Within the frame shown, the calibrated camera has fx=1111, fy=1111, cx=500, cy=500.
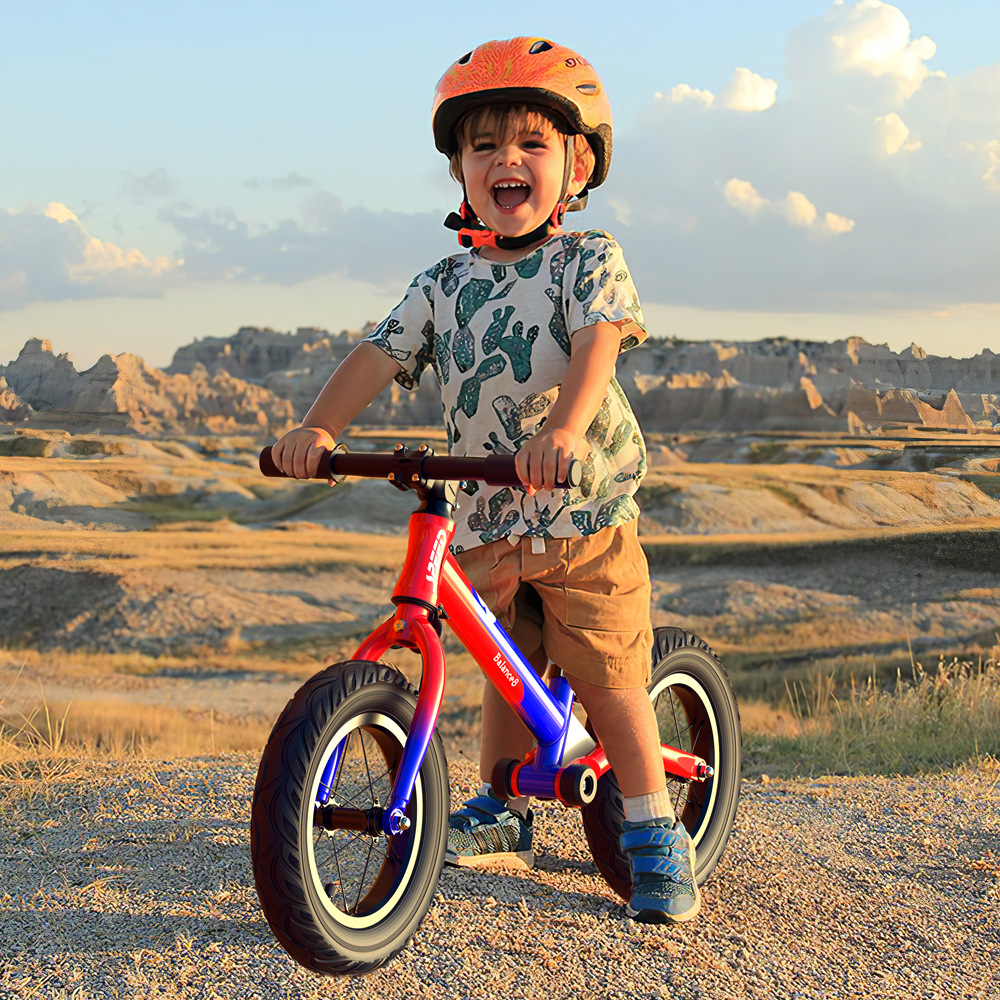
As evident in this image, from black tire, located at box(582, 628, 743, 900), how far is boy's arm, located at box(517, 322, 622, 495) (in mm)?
1005

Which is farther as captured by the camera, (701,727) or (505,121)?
(701,727)

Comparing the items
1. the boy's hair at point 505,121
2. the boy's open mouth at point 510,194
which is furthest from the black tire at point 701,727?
the boy's hair at point 505,121

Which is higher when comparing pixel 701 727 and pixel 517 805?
pixel 701 727

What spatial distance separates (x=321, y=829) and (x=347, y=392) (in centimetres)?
103

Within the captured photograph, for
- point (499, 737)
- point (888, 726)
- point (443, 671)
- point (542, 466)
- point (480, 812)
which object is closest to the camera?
point (542, 466)

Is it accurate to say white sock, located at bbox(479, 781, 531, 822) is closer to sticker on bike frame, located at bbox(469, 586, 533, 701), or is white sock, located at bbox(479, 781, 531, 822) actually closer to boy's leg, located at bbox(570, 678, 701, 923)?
boy's leg, located at bbox(570, 678, 701, 923)

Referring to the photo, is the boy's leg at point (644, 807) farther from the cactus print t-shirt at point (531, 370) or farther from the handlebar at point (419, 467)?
the handlebar at point (419, 467)

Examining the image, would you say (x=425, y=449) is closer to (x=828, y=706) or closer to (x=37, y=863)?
(x=37, y=863)

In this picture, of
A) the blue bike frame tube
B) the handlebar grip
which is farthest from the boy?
the handlebar grip

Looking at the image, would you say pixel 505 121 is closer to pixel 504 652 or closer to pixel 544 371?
pixel 544 371

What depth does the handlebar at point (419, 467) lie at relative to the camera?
2139 mm

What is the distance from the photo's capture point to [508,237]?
272cm

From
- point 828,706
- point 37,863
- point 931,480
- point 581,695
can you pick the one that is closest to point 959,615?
point 931,480

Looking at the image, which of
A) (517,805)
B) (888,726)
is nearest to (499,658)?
(517,805)
